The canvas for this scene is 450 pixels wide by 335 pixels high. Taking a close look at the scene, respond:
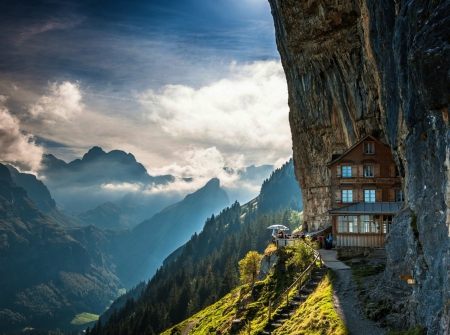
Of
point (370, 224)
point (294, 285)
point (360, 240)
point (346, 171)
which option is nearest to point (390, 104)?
point (370, 224)

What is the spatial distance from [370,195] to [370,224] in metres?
11.1

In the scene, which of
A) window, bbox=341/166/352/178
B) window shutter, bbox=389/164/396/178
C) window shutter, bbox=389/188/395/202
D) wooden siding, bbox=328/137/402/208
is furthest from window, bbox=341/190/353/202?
window shutter, bbox=389/164/396/178

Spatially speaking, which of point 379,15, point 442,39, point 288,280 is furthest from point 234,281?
point 442,39

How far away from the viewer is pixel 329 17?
59844 mm

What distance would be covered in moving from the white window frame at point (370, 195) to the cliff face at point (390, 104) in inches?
372

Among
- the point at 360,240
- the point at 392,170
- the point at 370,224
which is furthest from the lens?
the point at 392,170

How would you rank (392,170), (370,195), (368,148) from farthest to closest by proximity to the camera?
1. (368,148)
2. (370,195)
3. (392,170)

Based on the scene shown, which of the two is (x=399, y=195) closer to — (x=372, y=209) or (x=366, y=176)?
(x=366, y=176)

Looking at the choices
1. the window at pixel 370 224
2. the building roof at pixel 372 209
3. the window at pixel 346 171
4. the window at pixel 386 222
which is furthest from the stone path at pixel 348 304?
the window at pixel 346 171

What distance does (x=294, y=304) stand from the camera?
120 feet

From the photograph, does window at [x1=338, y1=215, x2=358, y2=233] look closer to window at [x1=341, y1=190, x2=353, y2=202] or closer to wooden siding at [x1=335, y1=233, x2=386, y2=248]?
wooden siding at [x1=335, y1=233, x2=386, y2=248]

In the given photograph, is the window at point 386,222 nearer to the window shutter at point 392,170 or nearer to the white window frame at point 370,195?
the white window frame at point 370,195

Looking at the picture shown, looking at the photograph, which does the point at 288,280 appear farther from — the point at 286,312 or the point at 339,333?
the point at 339,333

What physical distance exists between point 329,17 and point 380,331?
45.6m
